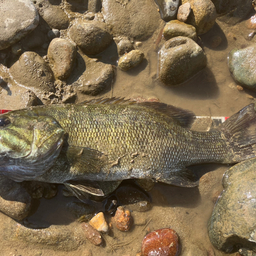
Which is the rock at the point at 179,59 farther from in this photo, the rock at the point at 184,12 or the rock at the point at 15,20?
the rock at the point at 15,20

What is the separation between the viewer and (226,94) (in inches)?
162

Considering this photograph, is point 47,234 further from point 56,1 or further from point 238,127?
point 56,1

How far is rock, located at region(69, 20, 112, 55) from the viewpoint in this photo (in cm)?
380

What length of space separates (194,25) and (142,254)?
4.08 meters

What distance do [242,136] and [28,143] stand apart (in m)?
3.31

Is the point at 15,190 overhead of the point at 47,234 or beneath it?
overhead

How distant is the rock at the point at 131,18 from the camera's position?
4.08 m

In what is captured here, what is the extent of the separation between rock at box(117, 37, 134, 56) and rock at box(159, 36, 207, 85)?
1.93 feet

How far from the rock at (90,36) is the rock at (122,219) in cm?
283

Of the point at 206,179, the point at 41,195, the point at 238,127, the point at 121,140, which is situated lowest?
the point at 206,179

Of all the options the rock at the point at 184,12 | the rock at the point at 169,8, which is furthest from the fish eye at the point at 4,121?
the rock at the point at 184,12

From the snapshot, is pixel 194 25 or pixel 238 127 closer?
pixel 238 127

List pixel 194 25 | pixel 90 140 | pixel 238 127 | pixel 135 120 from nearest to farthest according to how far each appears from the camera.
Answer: pixel 90 140 < pixel 135 120 < pixel 238 127 < pixel 194 25

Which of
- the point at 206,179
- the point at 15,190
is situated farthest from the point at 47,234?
the point at 206,179
